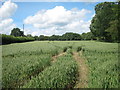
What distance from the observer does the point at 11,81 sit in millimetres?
5332

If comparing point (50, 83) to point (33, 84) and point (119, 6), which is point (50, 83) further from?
point (119, 6)

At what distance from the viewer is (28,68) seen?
7.02 metres

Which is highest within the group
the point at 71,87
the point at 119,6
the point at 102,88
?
the point at 119,6

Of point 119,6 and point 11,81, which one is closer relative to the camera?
point 11,81

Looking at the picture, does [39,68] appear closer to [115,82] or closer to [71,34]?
[115,82]

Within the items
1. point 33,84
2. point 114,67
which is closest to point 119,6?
point 114,67

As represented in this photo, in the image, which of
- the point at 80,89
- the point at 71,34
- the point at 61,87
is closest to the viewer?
the point at 61,87

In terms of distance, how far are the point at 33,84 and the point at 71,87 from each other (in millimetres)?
1863

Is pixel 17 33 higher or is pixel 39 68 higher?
pixel 17 33

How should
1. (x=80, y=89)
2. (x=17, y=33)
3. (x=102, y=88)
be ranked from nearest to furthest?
(x=102, y=88) → (x=80, y=89) → (x=17, y=33)

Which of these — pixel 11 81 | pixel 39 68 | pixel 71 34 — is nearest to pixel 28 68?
pixel 39 68

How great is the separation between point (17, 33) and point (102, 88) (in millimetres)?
78078

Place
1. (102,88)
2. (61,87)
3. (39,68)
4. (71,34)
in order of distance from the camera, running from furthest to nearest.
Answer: (71,34) → (39,68) → (61,87) → (102,88)

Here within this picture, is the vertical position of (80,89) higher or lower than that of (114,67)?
lower
